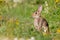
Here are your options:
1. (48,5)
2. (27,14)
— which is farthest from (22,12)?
(48,5)

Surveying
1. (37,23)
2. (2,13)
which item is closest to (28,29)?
(37,23)

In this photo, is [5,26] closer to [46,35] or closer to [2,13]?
[2,13]

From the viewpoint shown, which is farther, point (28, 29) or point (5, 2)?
point (5, 2)

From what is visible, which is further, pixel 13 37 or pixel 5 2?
pixel 5 2

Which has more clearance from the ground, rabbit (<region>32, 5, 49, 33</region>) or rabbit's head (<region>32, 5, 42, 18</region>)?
rabbit's head (<region>32, 5, 42, 18</region>)

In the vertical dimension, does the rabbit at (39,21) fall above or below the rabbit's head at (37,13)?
below

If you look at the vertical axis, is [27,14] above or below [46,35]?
above

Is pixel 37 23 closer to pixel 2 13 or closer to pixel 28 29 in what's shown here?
pixel 28 29
